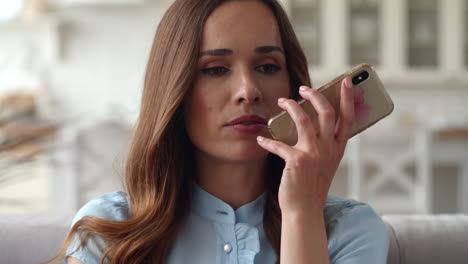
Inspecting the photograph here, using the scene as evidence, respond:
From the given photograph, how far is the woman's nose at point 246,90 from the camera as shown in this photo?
0.88 m

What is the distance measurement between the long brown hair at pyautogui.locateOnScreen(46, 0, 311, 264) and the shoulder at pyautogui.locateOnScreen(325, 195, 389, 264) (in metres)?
0.10

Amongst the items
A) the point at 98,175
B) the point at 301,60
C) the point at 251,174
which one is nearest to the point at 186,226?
the point at 251,174

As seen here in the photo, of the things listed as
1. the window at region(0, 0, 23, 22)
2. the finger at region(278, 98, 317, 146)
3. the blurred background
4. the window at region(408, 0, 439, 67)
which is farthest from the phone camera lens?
the window at region(0, 0, 23, 22)

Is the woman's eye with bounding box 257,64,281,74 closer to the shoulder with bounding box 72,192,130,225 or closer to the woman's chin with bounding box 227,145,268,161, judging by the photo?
the woman's chin with bounding box 227,145,268,161

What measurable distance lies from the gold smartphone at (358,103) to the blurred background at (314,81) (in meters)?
2.16

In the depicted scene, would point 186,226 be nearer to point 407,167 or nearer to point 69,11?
point 407,167

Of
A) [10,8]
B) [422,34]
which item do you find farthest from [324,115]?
[10,8]

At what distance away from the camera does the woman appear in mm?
825

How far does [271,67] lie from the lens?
954mm

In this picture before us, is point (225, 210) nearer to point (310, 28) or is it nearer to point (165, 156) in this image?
point (165, 156)

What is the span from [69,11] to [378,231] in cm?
481

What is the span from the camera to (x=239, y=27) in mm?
919

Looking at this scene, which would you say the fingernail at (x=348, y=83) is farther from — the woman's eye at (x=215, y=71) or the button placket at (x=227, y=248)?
A: the button placket at (x=227, y=248)

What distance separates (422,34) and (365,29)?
1.58 feet
